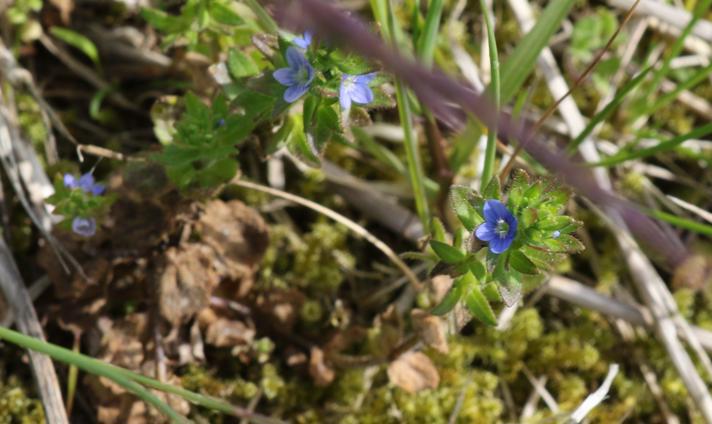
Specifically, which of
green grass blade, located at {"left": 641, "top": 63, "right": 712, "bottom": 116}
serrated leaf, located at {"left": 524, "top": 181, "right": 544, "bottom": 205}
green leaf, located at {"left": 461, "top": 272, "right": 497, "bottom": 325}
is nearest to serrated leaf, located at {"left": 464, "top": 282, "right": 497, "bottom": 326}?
green leaf, located at {"left": 461, "top": 272, "right": 497, "bottom": 325}

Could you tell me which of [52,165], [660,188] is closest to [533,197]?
[660,188]

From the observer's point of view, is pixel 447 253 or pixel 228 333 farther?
pixel 228 333

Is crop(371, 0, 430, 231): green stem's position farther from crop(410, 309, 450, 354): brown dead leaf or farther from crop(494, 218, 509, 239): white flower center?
crop(494, 218, 509, 239): white flower center

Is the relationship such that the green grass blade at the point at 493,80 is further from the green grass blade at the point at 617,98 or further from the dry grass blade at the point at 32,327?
the dry grass blade at the point at 32,327

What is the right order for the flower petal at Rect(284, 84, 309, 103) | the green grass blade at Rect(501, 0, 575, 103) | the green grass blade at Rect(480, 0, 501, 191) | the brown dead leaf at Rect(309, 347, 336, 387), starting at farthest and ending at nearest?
1. the brown dead leaf at Rect(309, 347, 336, 387)
2. the green grass blade at Rect(501, 0, 575, 103)
3. the green grass blade at Rect(480, 0, 501, 191)
4. the flower petal at Rect(284, 84, 309, 103)

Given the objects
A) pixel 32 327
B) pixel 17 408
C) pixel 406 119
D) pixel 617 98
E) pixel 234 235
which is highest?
pixel 617 98

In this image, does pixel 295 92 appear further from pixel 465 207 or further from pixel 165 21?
pixel 165 21

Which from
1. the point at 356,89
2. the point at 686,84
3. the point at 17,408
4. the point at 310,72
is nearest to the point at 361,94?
the point at 356,89
